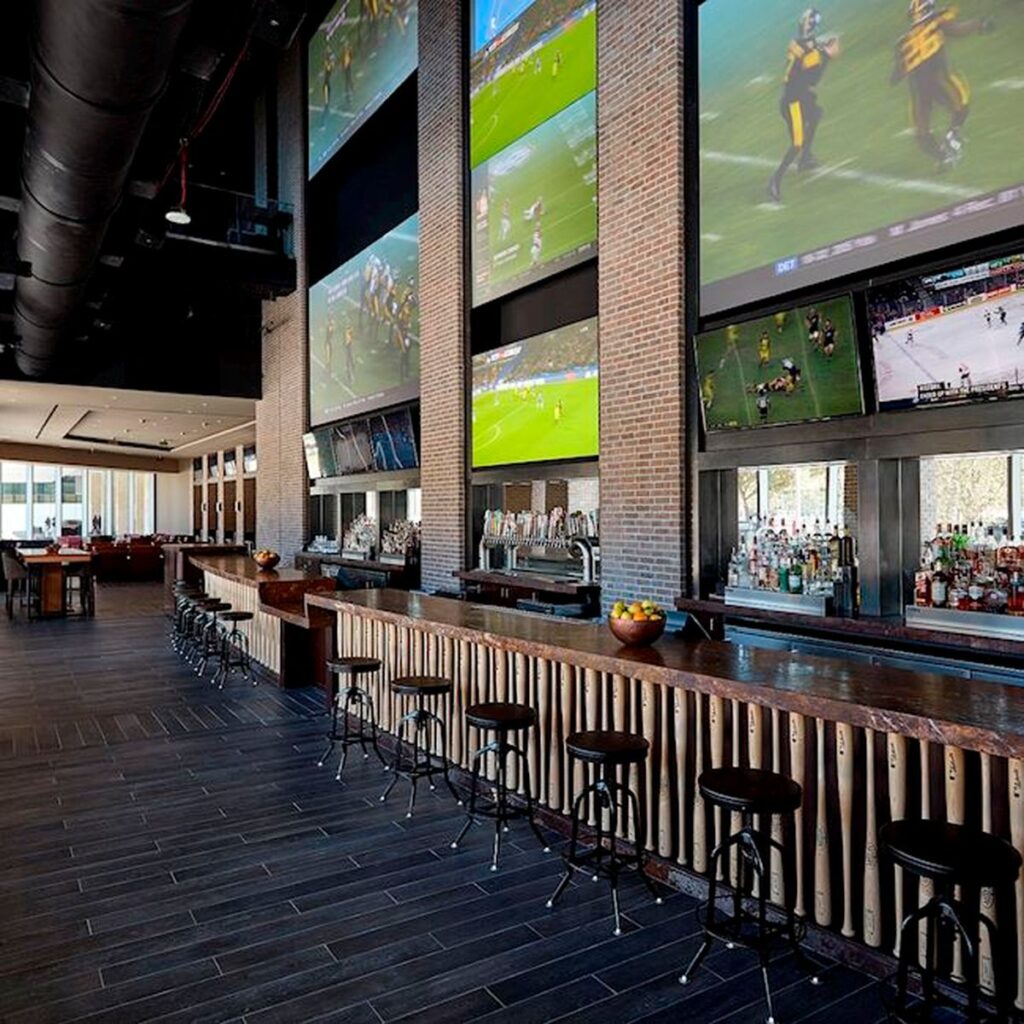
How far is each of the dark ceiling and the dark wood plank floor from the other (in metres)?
3.65

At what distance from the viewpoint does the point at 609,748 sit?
3.01m

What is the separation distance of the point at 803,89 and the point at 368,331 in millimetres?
5980

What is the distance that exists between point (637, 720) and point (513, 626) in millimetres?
859

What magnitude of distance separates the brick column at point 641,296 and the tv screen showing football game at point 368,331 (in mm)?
3147

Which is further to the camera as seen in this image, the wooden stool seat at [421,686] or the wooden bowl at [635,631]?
the wooden stool seat at [421,686]

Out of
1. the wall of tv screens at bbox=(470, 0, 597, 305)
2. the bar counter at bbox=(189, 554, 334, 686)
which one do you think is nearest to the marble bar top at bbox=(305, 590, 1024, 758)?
the bar counter at bbox=(189, 554, 334, 686)

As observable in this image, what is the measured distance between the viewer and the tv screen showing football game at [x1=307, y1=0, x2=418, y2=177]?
845 cm

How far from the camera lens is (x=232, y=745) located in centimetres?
527

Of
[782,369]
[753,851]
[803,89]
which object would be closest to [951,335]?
[782,369]

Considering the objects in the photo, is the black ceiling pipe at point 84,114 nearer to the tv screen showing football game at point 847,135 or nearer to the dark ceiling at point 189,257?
the dark ceiling at point 189,257

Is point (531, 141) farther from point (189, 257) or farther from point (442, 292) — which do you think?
point (189, 257)

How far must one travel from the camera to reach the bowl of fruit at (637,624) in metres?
3.37

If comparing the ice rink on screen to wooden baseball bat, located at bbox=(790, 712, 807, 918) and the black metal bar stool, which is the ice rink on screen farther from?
the black metal bar stool

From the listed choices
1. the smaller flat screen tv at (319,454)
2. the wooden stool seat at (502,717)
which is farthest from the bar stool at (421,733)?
the smaller flat screen tv at (319,454)
